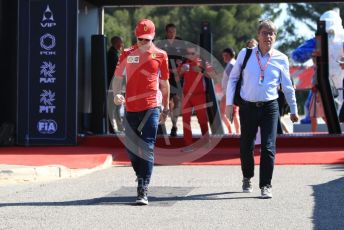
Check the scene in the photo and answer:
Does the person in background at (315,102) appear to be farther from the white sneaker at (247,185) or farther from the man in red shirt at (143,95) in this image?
the man in red shirt at (143,95)

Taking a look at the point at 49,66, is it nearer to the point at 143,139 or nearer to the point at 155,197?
the point at 155,197

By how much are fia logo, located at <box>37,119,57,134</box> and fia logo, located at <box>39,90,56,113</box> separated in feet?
0.68

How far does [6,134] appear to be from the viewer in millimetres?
16375

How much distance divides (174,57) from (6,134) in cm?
353

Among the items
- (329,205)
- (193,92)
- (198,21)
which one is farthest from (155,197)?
(198,21)

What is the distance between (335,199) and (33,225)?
3308mm

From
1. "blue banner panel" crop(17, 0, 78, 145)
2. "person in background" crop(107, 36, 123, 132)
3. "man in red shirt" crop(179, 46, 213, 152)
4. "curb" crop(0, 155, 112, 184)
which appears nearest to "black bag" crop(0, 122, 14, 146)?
"blue banner panel" crop(17, 0, 78, 145)

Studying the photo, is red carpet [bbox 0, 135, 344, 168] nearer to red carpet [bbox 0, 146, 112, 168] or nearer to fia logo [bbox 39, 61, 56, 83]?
red carpet [bbox 0, 146, 112, 168]

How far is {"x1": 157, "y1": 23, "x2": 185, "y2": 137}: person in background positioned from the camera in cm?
1523

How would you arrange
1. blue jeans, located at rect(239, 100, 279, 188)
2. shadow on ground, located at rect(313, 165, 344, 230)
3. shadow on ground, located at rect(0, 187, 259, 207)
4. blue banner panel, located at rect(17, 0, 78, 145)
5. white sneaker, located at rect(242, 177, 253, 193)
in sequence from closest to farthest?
shadow on ground, located at rect(313, 165, 344, 230) < shadow on ground, located at rect(0, 187, 259, 207) < blue jeans, located at rect(239, 100, 279, 188) < white sneaker, located at rect(242, 177, 253, 193) < blue banner panel, located at rect(17, 0, 78, 145)

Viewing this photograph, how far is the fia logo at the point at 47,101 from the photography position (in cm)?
1625

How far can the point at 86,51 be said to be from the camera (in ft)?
59.6

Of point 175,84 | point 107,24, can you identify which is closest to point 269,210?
point 175,84

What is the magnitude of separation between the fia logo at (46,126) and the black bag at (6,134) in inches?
22.2
